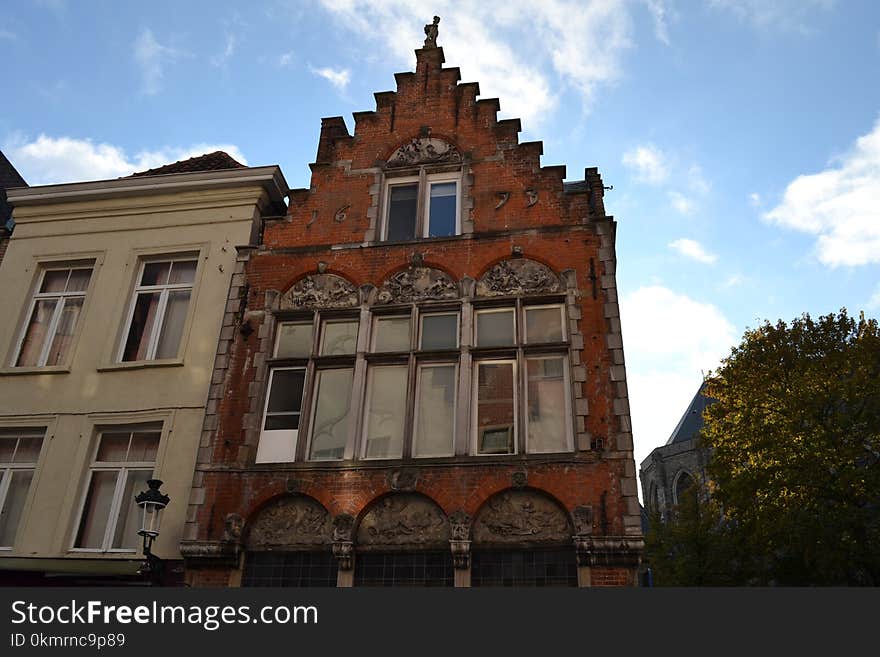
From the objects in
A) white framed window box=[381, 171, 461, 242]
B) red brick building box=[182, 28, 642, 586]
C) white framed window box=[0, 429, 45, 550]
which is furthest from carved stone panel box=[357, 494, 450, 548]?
white framed window box=[0, 429, 45, 550]

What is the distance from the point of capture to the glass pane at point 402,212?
13.0m

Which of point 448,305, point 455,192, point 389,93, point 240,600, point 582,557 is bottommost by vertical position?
point 240,600

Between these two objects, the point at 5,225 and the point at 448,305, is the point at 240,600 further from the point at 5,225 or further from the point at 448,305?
the point at 5,225

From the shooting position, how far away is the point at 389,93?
14.4m

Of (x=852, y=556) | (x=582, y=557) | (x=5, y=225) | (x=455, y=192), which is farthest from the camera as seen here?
(x=852, y=556)

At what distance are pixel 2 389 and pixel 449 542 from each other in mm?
8903

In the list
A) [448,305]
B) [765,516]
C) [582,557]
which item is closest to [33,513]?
[448,305]

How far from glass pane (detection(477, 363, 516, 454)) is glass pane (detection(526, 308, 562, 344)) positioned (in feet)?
2.18

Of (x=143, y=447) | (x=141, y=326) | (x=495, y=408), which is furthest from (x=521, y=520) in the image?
(x=141, y=326)

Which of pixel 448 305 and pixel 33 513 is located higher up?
pixel 448 305

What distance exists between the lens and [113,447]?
12094 millimetres

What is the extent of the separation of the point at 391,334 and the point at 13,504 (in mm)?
7048

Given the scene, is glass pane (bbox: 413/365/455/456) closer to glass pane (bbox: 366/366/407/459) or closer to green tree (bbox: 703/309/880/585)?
glass pane (bbox: 366/366/407/459)

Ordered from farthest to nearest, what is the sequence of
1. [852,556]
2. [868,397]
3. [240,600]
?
[868,397] < [852,556] < [240,600]
